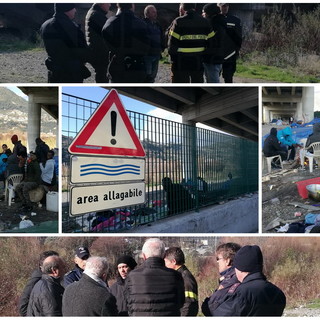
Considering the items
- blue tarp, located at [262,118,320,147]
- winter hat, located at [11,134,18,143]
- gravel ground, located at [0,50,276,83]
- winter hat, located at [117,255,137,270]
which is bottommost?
winter hat, located at [117,255,137,270]

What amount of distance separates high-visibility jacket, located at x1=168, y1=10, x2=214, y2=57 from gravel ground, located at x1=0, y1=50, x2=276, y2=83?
0.25 meters

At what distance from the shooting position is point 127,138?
355 centimetres

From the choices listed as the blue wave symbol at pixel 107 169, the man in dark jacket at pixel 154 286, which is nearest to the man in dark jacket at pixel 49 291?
the man in dark jacket at pixel 154 286

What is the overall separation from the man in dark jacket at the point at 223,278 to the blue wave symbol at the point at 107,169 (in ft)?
3.21

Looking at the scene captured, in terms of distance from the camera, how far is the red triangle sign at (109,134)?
3.31 metres

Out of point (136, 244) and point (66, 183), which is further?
point (136, 244)

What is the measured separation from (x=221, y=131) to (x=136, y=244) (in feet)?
4.98

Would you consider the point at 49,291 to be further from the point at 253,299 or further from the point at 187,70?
the point at 187,70

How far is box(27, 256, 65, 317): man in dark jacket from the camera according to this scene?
126 inches

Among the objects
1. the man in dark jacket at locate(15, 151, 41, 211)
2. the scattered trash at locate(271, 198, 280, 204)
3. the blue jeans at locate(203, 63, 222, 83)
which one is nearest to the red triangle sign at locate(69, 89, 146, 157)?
the man in dark jacket at locate(15, 151, 41, 211)

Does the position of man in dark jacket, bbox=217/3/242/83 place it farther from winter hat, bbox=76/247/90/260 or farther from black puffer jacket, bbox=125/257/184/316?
winter hat, bbox=76/247/90/260

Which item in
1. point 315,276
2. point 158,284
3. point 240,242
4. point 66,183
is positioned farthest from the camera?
point 315,276

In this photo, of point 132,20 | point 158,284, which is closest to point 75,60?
point 132,20

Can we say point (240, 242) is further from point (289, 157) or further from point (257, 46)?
point (257, 46)
